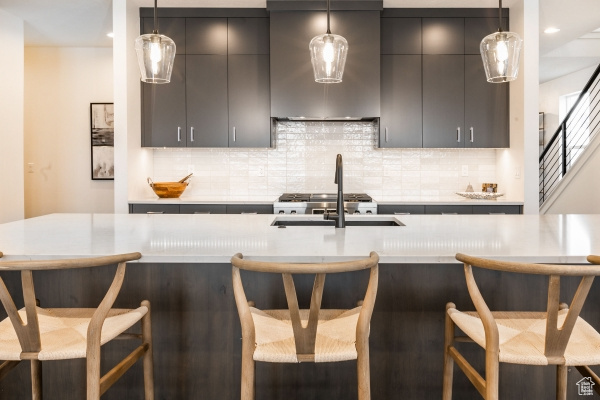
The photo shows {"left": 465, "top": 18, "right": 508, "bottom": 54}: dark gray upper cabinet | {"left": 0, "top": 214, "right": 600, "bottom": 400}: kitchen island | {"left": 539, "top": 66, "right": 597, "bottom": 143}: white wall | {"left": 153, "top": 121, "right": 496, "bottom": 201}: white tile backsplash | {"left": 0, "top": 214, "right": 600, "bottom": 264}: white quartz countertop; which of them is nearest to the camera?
{"left": 0, "top": 214, "right": 600, "bottom": 264}: white quartz countertop

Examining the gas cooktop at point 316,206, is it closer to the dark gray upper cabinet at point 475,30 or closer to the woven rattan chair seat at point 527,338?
the dark gray upper cabinet at point 475,30

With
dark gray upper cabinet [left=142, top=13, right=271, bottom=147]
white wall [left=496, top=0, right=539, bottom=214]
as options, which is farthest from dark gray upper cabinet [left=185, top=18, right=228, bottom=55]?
white wall [left=496, top=0, right=539, bottom=214]

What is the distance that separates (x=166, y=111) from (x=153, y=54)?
2.16 metres

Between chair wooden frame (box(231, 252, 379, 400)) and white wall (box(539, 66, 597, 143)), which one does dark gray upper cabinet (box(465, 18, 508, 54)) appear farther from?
white wall (box(539, 66, 597, 143))

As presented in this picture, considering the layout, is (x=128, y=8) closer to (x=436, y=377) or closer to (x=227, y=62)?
(x=227, y=62)

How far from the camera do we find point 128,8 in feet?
13.8

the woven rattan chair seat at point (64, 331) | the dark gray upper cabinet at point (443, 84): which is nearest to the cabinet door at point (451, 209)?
the dark gray upper cabinet at point (443, 84)

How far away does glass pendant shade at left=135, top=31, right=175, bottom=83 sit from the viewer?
7.68ft

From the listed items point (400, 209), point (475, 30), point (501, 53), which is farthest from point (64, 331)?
point (475, 30)

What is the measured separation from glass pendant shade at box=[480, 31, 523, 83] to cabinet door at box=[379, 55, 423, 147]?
2.04 metres

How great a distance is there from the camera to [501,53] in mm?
2348

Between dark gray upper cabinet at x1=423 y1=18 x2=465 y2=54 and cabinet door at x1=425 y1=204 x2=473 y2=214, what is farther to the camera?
dark gray upper cabinet at x1=423 y1=18 x2=465 y2=54

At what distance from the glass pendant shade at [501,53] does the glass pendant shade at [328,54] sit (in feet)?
2.34

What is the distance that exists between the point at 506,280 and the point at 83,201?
5.33m
